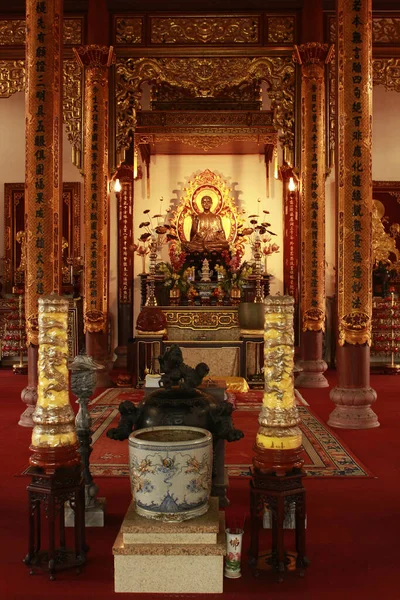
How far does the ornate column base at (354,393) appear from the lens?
551 cm

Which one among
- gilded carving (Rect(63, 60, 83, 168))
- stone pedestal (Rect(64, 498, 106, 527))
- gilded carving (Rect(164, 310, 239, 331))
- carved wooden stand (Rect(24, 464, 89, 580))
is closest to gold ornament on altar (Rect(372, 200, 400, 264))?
gilded carving (Rect(164, 310, 239, 331))

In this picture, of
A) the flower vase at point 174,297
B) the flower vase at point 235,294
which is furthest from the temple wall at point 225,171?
the flower vase at point 235,294

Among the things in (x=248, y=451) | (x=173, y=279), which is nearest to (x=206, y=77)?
(x=173, y=279)

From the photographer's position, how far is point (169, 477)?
2.62 metres

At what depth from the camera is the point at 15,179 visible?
10.1 m

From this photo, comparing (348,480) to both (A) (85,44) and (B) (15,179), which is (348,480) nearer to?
(A) (85,44)

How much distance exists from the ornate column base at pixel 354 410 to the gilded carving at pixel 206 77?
3637mm

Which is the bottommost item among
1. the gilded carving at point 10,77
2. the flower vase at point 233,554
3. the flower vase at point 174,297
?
the flower vase at point 233,554

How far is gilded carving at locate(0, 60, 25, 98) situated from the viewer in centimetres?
789

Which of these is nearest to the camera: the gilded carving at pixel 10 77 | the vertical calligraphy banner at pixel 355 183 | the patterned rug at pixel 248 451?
the patterned rug at pixel 248 451

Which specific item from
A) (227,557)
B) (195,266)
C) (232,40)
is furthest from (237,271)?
(227,557)

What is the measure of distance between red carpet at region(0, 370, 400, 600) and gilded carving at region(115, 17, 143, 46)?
5.16 m

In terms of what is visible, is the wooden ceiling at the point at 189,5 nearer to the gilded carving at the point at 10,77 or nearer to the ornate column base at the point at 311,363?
the gilded carving at the point at 10,77

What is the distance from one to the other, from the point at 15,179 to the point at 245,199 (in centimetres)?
331
